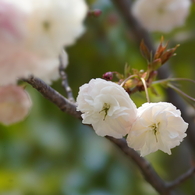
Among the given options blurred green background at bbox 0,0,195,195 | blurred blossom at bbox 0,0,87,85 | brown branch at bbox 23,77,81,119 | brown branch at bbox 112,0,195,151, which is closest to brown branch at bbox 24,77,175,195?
brown branch at bbox 23,77,81,119

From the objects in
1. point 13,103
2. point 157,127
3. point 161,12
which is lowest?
point 157,127

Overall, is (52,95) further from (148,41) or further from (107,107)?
(148,41)

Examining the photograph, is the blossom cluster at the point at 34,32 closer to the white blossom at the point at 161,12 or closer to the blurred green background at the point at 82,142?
the white blossom at the point at 161,12

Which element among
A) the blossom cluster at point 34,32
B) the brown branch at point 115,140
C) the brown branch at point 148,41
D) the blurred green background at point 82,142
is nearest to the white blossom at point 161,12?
the brown branch at point 148,41

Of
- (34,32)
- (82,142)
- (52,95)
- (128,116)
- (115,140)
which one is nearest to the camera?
(34,32)

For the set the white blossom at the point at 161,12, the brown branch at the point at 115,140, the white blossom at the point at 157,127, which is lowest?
the white blossom at the point at 157,127

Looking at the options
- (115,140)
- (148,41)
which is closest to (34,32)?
(115,140)

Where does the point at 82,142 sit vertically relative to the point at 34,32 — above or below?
above
